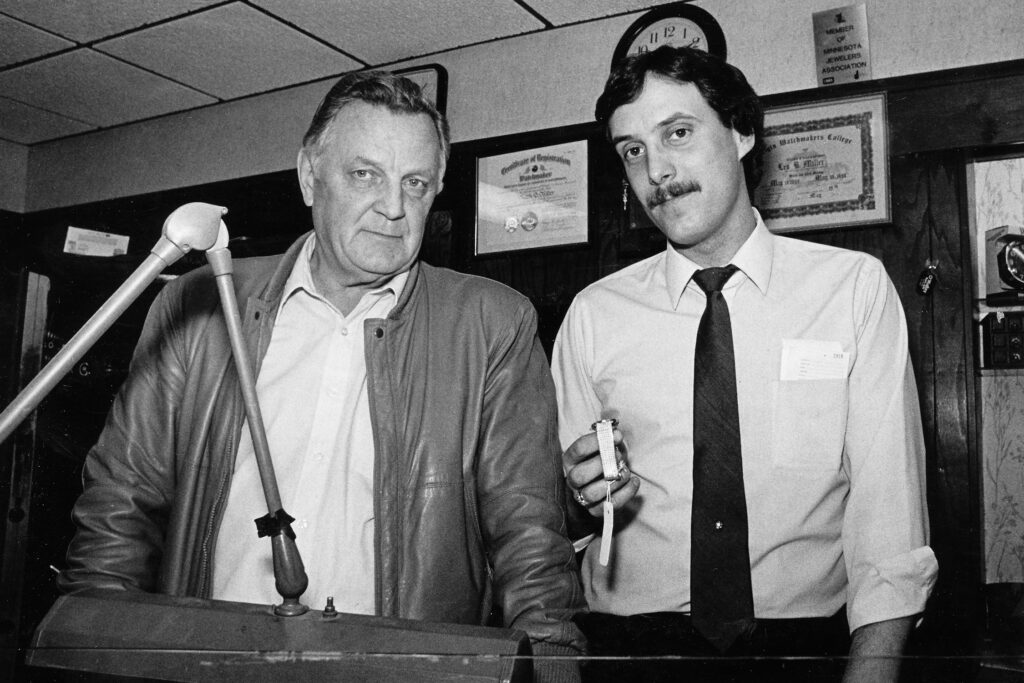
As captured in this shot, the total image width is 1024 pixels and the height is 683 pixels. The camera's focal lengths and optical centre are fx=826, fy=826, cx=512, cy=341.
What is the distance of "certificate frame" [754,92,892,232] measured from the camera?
7.74ft

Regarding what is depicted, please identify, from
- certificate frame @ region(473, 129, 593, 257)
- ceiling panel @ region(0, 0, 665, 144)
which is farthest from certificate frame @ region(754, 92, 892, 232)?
ceiling panel @ region(0, 0, 665, 144)

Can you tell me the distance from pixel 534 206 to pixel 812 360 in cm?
102

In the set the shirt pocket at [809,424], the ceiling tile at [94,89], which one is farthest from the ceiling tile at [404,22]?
the shirt pocket at [809,424]

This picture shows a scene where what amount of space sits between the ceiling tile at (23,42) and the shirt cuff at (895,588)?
3.37 meters

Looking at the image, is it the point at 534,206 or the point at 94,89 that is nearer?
the point at 534,206

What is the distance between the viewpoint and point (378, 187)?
136cm

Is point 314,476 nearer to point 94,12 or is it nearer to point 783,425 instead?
point 783,425

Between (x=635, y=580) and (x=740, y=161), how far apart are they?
0.84 metres

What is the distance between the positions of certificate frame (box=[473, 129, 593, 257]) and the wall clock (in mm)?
481

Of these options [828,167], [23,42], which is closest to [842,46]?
[828,167]

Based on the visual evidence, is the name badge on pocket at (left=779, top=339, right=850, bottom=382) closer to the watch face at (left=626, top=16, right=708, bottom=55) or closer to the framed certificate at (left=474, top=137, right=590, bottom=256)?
the framed certificate at (left=474, top=137, right=590, bottom=256)

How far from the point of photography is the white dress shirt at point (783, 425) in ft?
4.38

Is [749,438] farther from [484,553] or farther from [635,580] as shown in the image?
[484,553]

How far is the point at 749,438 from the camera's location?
4.80 ft
